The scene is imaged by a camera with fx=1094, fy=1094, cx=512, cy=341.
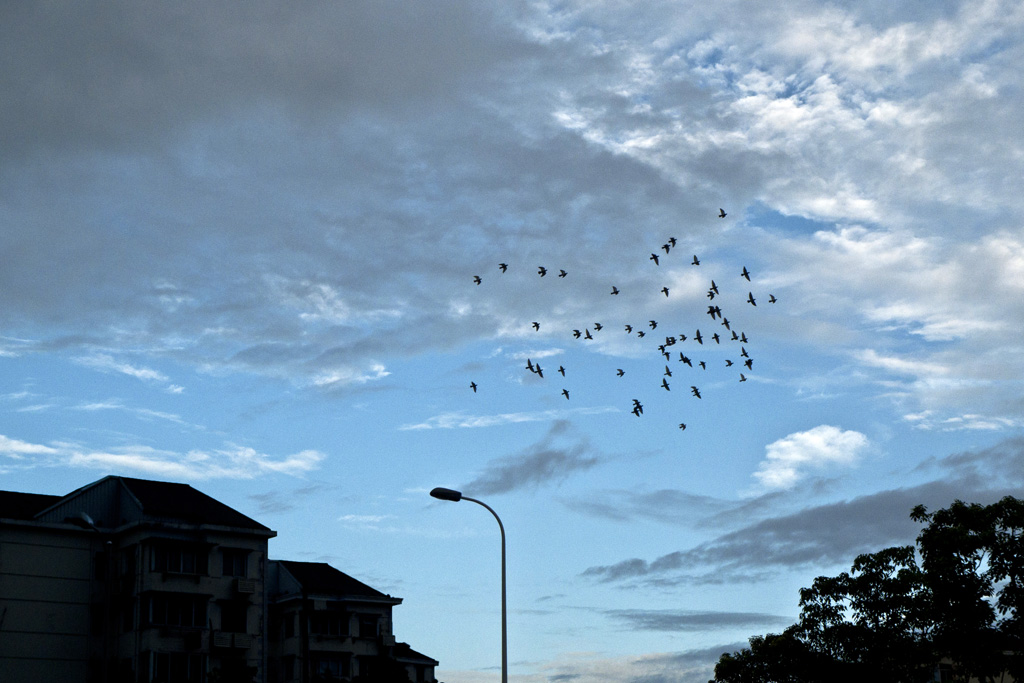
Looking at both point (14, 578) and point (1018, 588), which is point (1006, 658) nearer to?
point (1018, 588)

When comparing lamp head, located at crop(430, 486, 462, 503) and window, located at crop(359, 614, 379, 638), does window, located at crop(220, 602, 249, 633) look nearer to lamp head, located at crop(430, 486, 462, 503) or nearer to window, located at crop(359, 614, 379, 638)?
window, located at crop(359, 614, 379, 638)

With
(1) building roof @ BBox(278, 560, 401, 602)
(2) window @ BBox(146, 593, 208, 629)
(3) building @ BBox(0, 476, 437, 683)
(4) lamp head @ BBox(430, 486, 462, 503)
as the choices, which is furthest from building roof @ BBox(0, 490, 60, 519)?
(4) lamp head @ BBox(430, 486, 462, 503)

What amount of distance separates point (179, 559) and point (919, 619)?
44372mm

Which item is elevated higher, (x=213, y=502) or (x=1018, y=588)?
(x=213, y=502)

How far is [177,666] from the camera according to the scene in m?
66.7

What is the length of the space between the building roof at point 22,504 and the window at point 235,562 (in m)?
12.3

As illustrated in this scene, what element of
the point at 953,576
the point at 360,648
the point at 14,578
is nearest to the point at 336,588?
the point at 360,648

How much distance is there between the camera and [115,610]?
69.3m

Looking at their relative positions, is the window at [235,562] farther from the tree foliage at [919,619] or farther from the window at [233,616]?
the tree foliage at [919,619]

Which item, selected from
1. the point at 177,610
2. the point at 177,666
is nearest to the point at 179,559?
the point at 177,610

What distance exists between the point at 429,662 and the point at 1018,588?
178 feet

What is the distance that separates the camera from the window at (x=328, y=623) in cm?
8038

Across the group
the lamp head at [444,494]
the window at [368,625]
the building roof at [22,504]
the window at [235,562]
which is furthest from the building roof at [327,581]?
the lamp head at [444,494]

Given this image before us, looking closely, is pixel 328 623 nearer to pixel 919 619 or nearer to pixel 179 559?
pixel 179 559
